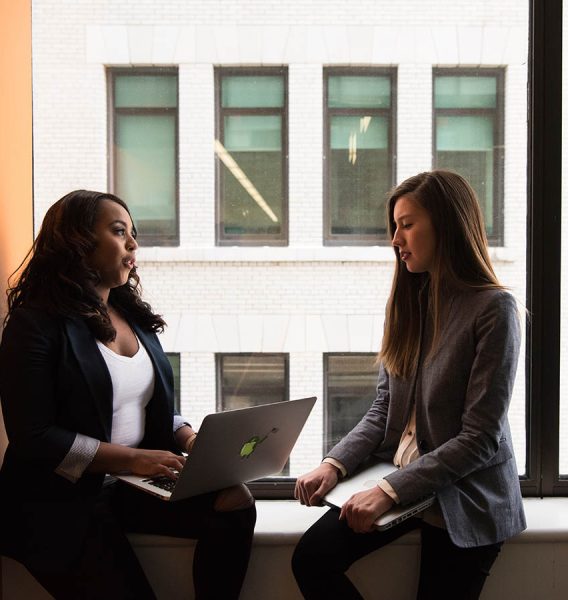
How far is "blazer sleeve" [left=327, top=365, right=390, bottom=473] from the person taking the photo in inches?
76.1

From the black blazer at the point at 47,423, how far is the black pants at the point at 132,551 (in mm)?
59

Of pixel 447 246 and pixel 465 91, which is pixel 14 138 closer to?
pixel 447 246

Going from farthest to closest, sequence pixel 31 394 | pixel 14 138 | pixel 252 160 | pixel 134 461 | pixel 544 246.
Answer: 1. pixel 252 160
2. pixel 544 246
3. pixel 14 138
4. pixel 134 461
5. pixel 31 394

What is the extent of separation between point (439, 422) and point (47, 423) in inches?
39.1

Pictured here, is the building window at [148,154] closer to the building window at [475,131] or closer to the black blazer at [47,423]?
the black blazer at [47,423]

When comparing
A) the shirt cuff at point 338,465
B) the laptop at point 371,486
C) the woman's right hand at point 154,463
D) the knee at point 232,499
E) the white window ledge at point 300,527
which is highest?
the woman's right hand at point 154,463

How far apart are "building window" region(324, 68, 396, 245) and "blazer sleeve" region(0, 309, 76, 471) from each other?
110 cm

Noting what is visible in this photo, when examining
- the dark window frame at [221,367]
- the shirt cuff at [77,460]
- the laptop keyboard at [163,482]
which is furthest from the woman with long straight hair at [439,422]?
the shirt cuff at [77,460]

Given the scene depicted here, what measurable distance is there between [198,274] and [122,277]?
1.72 feet

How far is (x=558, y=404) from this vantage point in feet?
7.72

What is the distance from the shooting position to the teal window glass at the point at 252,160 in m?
2.39

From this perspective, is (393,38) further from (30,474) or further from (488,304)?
(30,474)

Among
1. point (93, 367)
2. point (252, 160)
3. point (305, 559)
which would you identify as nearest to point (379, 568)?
point (305, 559)

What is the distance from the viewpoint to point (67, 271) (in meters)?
1.78
